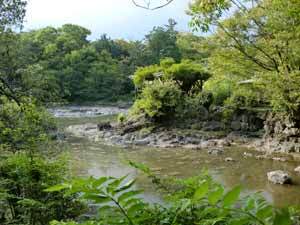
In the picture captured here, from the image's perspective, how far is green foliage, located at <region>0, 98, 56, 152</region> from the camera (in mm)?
7640

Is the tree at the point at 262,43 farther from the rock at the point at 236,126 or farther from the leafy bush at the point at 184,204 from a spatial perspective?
the leafy bush at the point at 184,204

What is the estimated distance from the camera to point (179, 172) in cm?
1648

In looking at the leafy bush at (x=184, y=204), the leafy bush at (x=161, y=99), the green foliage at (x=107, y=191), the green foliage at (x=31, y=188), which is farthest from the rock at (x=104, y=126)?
the green foliage at (x=107, y=191)

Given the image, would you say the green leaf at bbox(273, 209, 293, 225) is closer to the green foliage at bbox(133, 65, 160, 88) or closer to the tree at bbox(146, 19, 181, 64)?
the green foliage at bbox(133, 65, 160, 88)

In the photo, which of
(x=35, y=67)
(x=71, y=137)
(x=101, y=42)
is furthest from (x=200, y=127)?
(x=101, y=42)

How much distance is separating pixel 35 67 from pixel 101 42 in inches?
1788

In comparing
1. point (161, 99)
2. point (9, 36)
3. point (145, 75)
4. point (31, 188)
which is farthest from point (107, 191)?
point (145, 75)

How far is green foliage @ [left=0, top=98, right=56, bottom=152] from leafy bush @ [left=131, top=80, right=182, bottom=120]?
17605 millimetres

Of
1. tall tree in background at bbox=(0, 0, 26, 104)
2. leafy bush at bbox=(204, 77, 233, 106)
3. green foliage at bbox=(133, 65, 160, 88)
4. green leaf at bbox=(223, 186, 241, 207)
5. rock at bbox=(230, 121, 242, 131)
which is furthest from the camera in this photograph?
green foliage at bbox=(133, 65, 160, 88)

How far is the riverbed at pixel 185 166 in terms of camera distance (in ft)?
45.4

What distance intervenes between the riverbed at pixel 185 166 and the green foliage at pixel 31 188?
5.65 m

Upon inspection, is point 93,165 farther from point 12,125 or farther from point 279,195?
point 12,125

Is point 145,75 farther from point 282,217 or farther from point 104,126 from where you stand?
point 282,217

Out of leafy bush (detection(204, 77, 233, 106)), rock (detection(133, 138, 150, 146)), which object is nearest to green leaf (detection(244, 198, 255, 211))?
rock (detection(133, 138, 150, 146))
